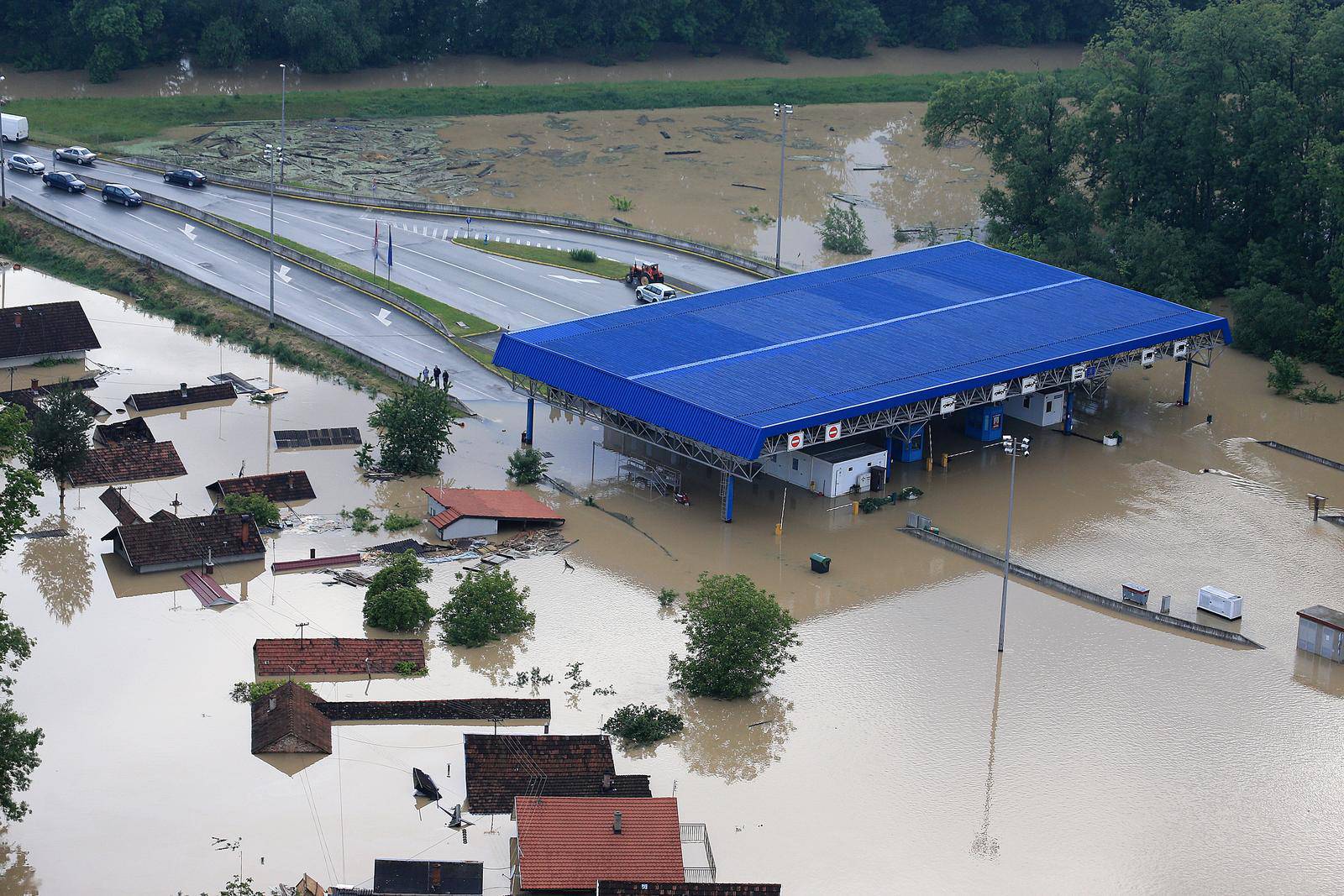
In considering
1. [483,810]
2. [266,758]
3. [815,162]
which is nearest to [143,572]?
[266,758]

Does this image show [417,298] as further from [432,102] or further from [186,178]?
[432,102]

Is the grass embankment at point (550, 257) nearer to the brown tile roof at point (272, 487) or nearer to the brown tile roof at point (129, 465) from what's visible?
the brown tile roof at point (272, 487)

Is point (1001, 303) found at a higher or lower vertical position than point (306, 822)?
higher

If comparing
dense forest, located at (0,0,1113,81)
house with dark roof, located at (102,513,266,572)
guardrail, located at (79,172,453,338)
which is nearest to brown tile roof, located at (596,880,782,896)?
house with dark roof, located at (102,513,266,572)

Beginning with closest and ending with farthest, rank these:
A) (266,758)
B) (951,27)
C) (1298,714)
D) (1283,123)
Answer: (266,758) → (1298,714) → (1283,123) → (951,27)

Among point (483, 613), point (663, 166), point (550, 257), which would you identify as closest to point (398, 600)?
point (483, 613)

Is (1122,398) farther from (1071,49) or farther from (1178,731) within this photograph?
(1071,49)

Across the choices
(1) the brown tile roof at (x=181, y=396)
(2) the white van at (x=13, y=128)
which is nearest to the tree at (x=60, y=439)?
(1) the brown tile roof at (x=181, y=396)

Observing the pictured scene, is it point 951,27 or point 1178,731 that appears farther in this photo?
point 951,27
